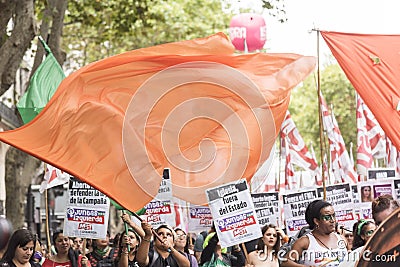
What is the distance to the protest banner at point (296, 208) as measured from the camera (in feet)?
47.2

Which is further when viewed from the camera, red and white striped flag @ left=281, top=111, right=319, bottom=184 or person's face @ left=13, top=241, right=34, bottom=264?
red and white striped flag @ left=281, top=111, right=319, bottom=184

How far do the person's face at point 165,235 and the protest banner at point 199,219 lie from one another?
12.8ft

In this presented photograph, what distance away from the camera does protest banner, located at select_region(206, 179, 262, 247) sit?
11.0 metres

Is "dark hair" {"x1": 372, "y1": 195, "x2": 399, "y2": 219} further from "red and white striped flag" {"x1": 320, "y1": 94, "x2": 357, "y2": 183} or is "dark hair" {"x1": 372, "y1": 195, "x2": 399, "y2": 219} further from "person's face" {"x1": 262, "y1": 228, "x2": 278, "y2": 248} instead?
"red and white striped flag" {"x1": 320, "y1": 94, "x2": 357, "y2": 183}

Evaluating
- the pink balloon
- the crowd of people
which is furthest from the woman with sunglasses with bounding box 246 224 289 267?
the pink balloon

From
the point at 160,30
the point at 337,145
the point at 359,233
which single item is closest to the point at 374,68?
the point at 359,233

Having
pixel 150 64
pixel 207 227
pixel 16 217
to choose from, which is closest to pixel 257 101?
pixel 150 64

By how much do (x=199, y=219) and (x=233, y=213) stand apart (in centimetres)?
462

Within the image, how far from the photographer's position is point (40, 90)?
16781mm

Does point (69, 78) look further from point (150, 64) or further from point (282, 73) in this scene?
point (282, 73)

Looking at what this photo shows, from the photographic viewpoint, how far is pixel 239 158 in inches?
486

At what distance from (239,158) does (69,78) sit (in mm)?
2080

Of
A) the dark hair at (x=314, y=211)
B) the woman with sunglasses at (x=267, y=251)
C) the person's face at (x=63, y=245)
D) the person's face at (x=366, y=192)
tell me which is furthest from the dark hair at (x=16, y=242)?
the person's face at (x=366, y=192)

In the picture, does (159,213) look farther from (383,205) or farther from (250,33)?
(250,33)
